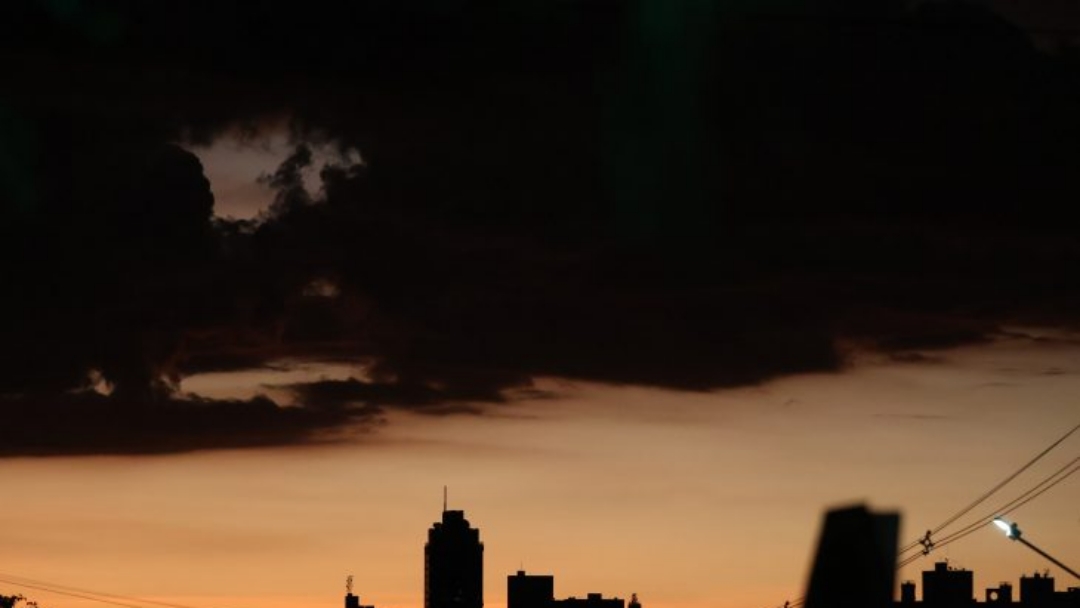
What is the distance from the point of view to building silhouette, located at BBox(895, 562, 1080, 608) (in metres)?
172

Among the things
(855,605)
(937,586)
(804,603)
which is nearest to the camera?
(855,605)

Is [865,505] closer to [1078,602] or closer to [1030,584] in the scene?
[1078,602]

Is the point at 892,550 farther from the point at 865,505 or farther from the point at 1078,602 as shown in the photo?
the point at 1078,602

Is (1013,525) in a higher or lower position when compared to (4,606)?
lower

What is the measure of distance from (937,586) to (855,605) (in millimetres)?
188290

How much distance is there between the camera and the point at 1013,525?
38094 millimetres

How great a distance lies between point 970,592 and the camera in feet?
643

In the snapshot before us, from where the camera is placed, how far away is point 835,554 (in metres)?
5.35

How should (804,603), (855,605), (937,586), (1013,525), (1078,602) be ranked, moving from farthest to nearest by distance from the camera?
1. (937,586)
2. (1078,602)
3. (1013,525)
4. (804,603)
5. (855,605)

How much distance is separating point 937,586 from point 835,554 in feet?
617

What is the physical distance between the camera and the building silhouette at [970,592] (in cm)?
17188

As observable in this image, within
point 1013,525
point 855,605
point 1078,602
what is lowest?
point 855,605

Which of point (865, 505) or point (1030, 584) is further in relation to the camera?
point (1030, 584)

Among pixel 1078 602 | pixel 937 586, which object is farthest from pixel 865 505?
pixel 937 586
